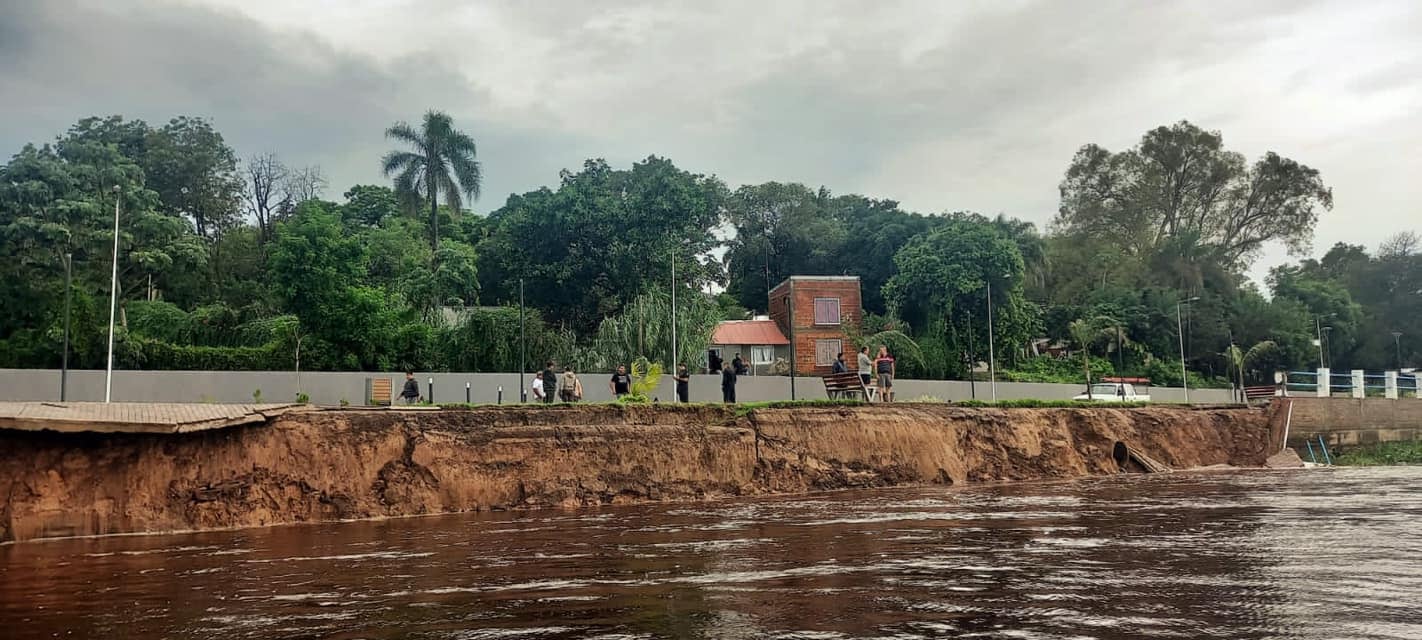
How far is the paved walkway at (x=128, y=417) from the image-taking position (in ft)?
55.2

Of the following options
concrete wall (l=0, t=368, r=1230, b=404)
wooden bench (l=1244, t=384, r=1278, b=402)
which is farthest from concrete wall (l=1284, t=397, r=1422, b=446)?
concrete wall (l=0, t=368, r=1230, b=404)

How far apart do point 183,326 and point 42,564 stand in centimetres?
2610

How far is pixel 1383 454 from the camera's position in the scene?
41719 mm

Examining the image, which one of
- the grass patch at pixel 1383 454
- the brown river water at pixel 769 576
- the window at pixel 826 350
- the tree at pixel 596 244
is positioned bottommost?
the grass patch at pixel 1383 454

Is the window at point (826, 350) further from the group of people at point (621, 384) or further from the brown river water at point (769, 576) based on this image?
the brown river water at point (769, 576)

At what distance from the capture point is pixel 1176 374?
190ft

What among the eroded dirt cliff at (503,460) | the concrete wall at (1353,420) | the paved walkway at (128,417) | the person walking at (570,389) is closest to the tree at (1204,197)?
the concrete wall at (1353,420)

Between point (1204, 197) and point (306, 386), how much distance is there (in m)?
64.1

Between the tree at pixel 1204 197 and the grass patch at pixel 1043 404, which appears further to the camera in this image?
the tree at pixel 1204 197

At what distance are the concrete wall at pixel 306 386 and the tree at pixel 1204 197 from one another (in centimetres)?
3860

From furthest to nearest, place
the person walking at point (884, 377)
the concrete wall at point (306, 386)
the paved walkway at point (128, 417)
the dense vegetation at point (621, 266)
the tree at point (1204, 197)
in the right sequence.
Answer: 1. the tree at point (1204, 197)
2. the dense vegetation at point (621, 266)
3. the concrete wall at point (306, 386)
4. the person walking at point (884, 377)
5. the paved walkway at point (128, 417)

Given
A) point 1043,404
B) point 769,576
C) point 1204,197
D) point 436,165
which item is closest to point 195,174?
point 436,165

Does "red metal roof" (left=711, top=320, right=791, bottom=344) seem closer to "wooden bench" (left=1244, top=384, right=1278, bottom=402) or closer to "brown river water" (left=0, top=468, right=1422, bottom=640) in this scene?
A: "wooden bench" (left=1244, top=384, right=1278, bottom=402)

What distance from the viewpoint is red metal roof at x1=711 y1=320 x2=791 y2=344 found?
52.9 metres
